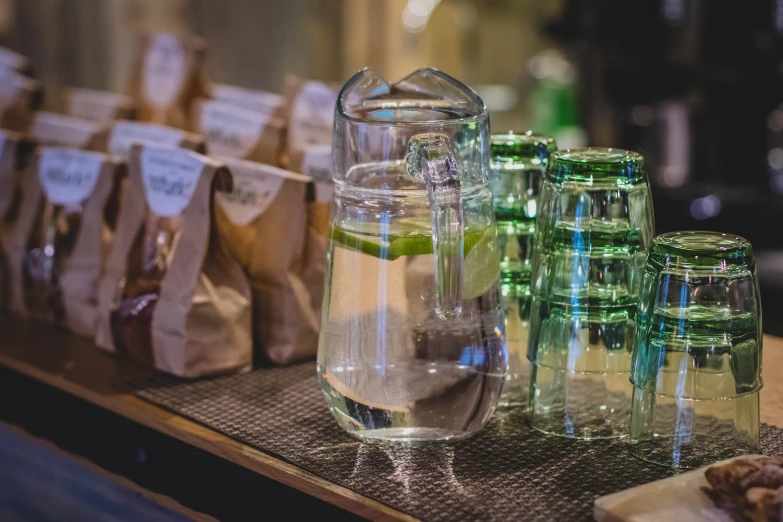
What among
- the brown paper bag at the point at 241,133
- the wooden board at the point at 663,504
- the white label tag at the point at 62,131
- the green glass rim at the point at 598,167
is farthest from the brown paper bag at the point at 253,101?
the wooden board at the point at 663,504

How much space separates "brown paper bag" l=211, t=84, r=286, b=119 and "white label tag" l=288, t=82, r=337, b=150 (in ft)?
0.14

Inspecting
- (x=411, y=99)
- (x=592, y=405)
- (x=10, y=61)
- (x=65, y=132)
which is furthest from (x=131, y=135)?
(x=592, y=405)

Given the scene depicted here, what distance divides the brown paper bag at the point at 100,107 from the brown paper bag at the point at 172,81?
0.04 m

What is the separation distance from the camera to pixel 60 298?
131cm

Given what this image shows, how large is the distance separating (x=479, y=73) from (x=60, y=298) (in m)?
2.49

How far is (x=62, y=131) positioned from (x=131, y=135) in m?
0.13

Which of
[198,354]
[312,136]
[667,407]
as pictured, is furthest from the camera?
[312,136]

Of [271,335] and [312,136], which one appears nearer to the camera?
[271,335]

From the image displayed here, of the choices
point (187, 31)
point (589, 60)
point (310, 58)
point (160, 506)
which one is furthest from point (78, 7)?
point (160, 506)

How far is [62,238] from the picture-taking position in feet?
4.31

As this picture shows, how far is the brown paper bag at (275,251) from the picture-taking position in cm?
114

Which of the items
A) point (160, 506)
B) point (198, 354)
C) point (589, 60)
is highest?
point (589, 60)

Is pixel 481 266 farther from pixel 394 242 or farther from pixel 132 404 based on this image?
pixel 132 404

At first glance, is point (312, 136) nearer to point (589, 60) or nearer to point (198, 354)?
point (198, 354)
